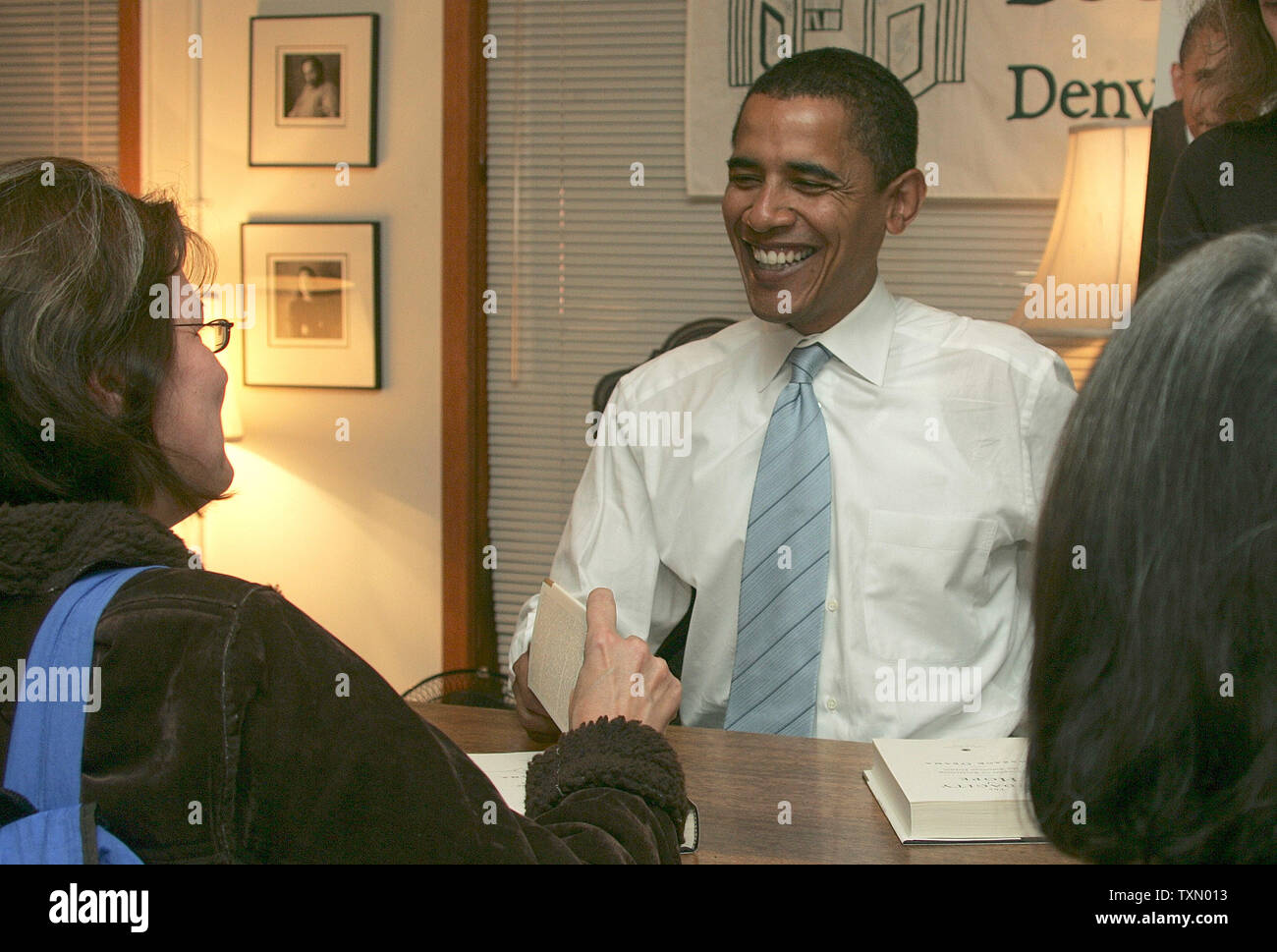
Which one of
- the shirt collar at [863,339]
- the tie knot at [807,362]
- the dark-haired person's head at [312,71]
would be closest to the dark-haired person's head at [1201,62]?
the shirt collar at [863,339]

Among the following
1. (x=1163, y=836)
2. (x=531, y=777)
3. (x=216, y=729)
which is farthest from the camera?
(x=531, y=777)

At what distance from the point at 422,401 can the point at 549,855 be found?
2339 mm

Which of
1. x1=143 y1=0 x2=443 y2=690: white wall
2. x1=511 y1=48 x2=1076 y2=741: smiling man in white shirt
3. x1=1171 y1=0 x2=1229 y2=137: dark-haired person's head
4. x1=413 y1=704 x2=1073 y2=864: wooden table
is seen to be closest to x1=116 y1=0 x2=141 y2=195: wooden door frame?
x1=143 y1=0 x2=443 y2=690: white wall

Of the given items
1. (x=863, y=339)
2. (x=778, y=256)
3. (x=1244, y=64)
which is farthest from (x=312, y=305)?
(x=1244, y=64)

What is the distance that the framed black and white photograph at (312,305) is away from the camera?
122 inches

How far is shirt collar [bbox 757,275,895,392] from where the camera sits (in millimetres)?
1785

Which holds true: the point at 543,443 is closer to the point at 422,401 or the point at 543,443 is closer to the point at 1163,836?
the point at 422,401

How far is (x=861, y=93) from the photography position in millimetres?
1810

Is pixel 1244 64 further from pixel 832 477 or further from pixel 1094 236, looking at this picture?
pixel 832 477

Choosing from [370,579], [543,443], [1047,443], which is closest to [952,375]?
[1047,443]

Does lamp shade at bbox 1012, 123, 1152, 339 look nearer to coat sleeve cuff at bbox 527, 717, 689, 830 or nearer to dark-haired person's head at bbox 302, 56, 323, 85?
coat sleeve cuff at bbox 527, 717, 689, 830

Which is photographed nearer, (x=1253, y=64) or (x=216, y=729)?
(x=216, y=729)

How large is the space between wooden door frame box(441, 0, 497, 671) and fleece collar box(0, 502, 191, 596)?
226 cm

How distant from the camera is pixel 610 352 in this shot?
119 inches
